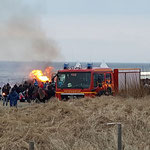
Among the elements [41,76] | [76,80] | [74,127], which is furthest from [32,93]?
[74,127]

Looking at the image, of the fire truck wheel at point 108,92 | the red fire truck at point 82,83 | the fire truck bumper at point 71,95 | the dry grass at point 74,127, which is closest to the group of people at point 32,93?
the red fire truck at point 82,83

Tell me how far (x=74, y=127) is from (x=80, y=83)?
914 cm

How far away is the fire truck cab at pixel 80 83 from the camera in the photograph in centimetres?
1877

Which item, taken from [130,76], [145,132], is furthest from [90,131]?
[130,76]

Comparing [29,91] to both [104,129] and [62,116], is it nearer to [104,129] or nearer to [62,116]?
[62,116]

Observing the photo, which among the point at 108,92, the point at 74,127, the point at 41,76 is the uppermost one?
the point at 41,76

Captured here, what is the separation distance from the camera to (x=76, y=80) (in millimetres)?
19000

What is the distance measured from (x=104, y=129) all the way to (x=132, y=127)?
2.18 ft

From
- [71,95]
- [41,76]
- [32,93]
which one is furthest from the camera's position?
[41,76]

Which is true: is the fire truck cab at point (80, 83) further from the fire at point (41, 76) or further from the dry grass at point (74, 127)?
the fire at point (41, 76)

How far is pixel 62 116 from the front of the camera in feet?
36.9

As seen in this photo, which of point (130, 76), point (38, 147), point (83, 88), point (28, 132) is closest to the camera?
point (38, 147)

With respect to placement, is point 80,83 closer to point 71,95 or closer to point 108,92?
point 71,95

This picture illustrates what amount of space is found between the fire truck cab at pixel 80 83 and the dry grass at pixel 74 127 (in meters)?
5.78
